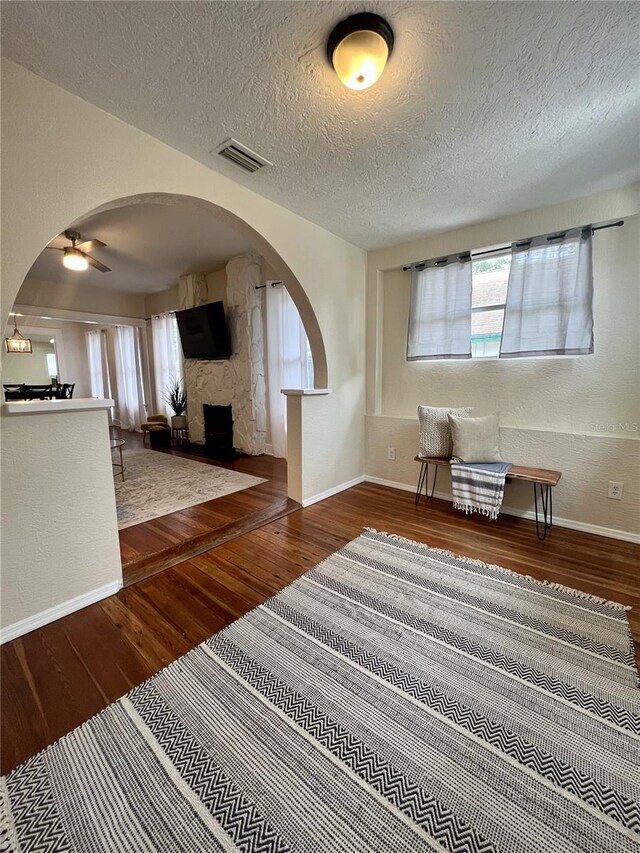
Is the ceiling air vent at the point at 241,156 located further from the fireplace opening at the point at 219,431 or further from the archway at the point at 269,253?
the fireplace opening at the point at 219,431

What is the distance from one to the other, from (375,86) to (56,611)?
2.92 meters

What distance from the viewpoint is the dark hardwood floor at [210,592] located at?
50.2 inches

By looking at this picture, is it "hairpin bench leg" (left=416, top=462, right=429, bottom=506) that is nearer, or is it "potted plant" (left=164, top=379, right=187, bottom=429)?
"hairpin bench leg" (left=416, top=462, right=429, bottom=506)

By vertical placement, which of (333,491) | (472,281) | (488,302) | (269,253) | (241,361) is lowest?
(333,491)

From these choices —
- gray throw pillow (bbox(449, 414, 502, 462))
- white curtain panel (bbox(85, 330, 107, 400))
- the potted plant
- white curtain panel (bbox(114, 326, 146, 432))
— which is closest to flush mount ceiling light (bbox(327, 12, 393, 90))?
gray throw pillow (bbox(449, 414, 502, 462))

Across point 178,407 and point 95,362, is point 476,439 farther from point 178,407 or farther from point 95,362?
point 95,362

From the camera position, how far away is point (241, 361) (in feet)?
15.6

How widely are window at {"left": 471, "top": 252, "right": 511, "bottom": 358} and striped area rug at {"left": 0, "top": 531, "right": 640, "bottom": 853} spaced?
2111 mm

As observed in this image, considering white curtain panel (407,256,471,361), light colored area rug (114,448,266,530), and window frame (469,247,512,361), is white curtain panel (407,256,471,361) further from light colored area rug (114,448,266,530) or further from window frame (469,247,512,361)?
light colored area rug (114,448,266,530)

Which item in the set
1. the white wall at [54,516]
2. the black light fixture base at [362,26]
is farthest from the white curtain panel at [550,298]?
the white wall at [54,516]

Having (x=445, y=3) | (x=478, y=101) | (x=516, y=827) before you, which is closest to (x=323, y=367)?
(x=478, y=101)

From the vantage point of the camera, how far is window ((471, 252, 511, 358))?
2883 mm

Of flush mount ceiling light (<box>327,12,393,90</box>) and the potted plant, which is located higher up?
flush mount ceiling light (<box>327,12,393,90</box>)

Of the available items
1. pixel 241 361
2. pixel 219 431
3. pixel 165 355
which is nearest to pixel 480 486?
pixel 241 361
